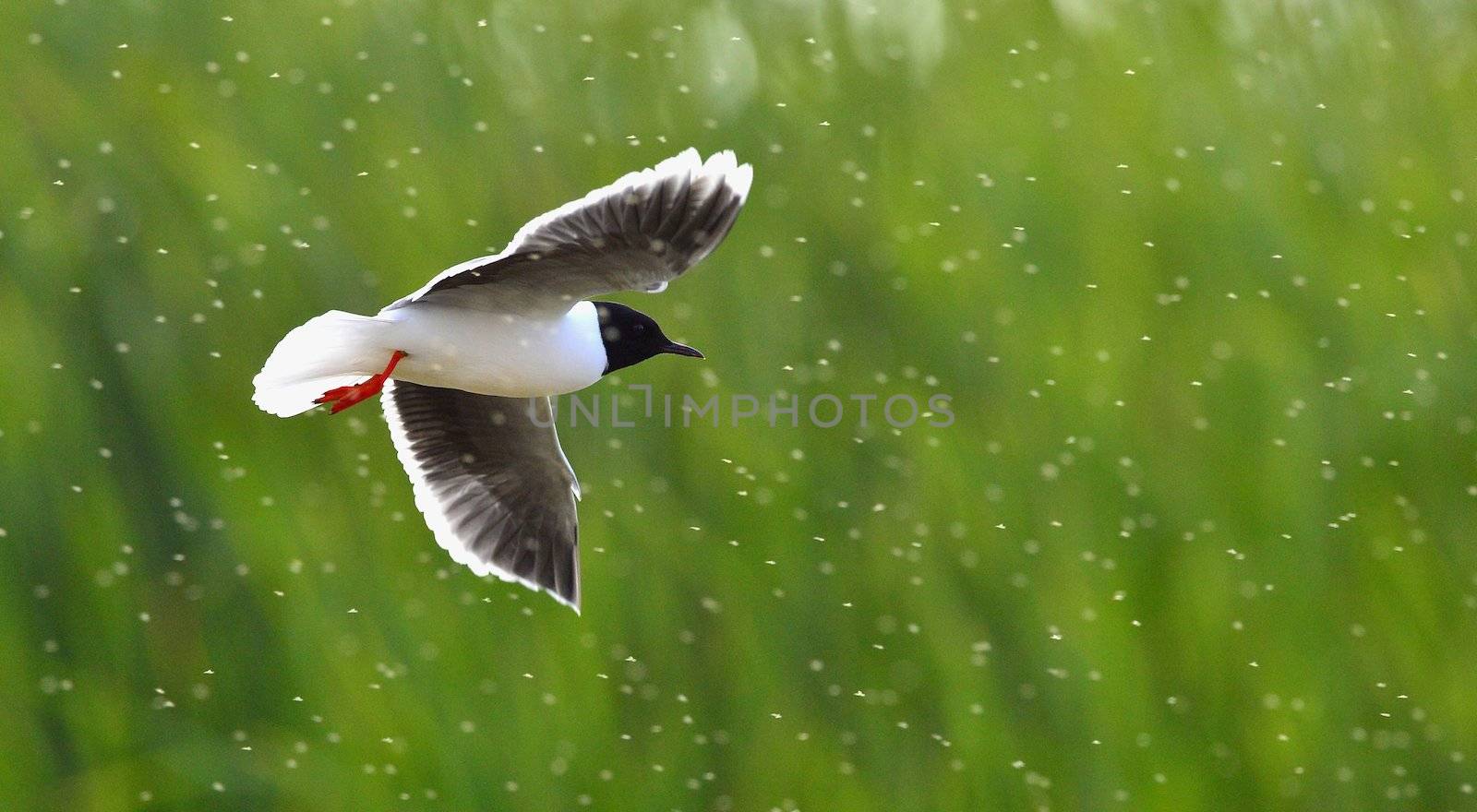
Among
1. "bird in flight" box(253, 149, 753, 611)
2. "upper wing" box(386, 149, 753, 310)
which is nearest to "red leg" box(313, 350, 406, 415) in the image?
"bird in flight" box(253, 149, 753, 611)

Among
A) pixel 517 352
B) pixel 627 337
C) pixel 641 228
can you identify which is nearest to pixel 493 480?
pixel 627 337

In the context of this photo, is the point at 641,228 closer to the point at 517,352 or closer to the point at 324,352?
the point at 517,352

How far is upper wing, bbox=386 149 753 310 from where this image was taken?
275cm

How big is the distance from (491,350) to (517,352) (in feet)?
0.17

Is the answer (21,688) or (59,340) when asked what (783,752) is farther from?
(59,340)

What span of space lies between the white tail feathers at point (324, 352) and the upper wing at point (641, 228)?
0.26m

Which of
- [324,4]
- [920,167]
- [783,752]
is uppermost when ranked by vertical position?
[324,4]

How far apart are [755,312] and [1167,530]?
4.44 feet

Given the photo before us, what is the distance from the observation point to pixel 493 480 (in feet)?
12.9

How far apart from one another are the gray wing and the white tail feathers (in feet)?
2.57

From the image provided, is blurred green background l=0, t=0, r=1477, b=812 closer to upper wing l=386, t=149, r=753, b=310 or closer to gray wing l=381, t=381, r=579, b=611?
gray wing l=381, t=381, r=579, b=611

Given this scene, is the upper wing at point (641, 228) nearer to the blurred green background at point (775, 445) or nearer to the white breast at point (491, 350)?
the white breast at point (491, 350)

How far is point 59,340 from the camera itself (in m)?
4.44

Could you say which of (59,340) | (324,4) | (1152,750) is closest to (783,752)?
(1152,750)
